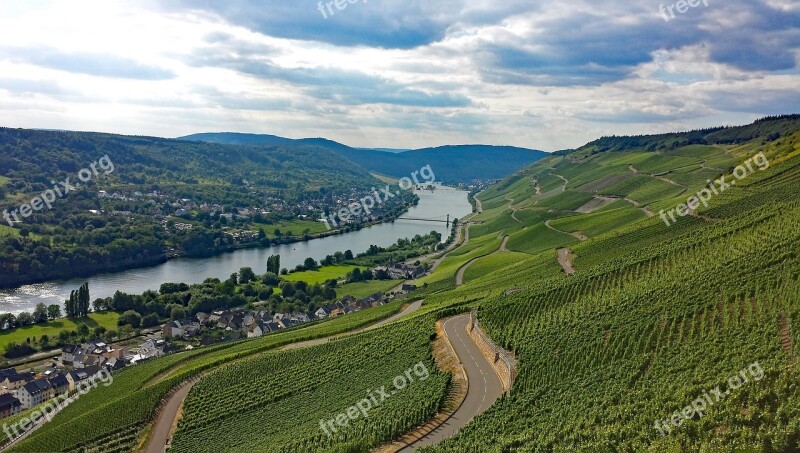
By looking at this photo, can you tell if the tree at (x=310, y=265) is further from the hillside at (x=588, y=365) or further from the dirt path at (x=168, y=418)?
the dirt path at (x=168, y=418)

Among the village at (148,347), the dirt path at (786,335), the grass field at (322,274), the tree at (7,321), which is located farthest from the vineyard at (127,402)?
the grass field at (322,274)

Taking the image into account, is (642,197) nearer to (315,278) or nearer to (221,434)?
(315,278)

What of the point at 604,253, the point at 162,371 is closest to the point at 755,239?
the point at 604,253

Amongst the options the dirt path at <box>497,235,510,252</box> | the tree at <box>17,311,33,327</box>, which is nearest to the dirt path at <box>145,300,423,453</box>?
the tree at <box>17,311,33,327</box>

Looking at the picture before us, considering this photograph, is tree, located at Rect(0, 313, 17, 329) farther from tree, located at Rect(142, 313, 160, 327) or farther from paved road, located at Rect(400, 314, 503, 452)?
paved road, located at Rect(400, 314, 503, 452)

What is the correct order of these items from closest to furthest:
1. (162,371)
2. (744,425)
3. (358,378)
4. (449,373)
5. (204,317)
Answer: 1. (744,425)
2. (449,373)
3. (358,378)
4. (162,371)
5. (204,317)

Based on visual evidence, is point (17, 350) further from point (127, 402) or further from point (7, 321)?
point (127, 402)
